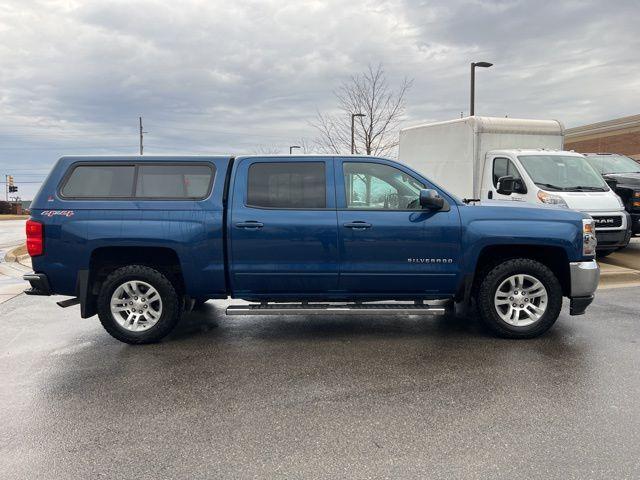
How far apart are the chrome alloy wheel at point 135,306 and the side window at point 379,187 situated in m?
2.18

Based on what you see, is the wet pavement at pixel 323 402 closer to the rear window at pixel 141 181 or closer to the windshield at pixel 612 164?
the rear window at pixel 141 181

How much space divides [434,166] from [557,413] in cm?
943

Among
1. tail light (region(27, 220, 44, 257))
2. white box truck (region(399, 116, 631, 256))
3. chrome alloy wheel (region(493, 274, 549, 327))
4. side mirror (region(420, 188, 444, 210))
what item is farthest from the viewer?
white box truck (region(399, 116, 631, 256))

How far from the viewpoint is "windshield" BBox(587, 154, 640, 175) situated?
12508 mm

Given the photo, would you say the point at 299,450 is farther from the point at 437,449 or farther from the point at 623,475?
the point at 623,475

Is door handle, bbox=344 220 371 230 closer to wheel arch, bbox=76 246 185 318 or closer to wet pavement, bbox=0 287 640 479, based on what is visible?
wet pavement, bbox=0 287 640 479

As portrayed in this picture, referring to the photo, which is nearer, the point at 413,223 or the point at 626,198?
the point at 413,223

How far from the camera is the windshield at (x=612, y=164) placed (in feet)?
41.0

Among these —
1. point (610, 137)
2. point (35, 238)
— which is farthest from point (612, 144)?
point (35, 238)

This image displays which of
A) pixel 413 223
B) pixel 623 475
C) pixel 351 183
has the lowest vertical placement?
pixel 623 475

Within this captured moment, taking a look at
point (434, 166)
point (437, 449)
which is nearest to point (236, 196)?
point (437, 449)

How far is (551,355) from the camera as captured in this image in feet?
16.1

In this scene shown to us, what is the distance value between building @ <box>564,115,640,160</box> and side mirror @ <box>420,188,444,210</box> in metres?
37.2

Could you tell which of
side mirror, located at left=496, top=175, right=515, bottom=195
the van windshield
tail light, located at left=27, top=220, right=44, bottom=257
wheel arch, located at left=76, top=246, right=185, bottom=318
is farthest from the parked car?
tail light, located at left=27, top=220, right=44, bottom=257
